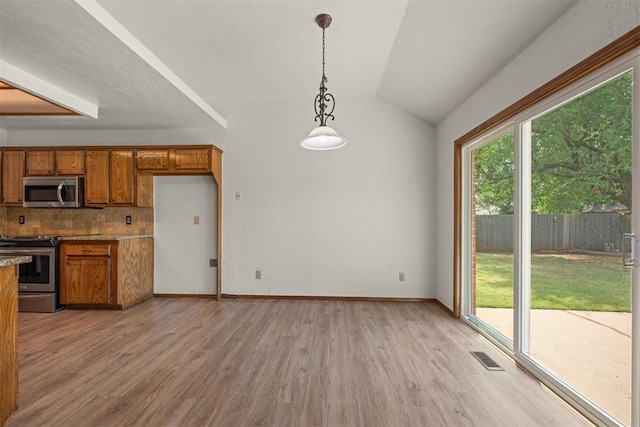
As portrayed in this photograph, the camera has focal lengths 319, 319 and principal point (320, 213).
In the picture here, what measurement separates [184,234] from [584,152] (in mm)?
4549

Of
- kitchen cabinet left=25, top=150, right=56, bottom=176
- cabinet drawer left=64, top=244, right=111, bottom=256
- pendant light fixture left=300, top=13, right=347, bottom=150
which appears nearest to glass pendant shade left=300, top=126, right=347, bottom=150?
pendant light fixture left=300, top=13, right=347, bottom=150

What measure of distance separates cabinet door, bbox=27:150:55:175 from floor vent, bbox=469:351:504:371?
5.50 metres

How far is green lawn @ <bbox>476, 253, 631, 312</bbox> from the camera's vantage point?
1766 millimetres

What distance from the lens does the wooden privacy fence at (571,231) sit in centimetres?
178

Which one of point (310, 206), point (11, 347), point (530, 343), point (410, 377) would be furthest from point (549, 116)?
point (11, 347)

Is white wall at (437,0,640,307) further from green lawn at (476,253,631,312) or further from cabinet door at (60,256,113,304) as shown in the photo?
cabinet door at (60,256,113,304)

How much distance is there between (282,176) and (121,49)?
2443 mm

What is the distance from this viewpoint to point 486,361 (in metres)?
2.60

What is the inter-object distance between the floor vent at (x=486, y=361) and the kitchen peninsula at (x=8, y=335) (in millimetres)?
3151

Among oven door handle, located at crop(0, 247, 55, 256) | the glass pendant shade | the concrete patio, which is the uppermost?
the glass pendant shade

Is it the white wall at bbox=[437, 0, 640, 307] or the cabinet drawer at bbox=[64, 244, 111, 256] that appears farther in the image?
the cabinet drawer at bbox=[64, 244, 111, 256]

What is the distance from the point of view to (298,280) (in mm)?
4527

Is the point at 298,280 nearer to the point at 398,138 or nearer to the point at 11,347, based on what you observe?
the point at 398,138

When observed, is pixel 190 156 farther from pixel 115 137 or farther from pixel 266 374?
pixel 266 374
